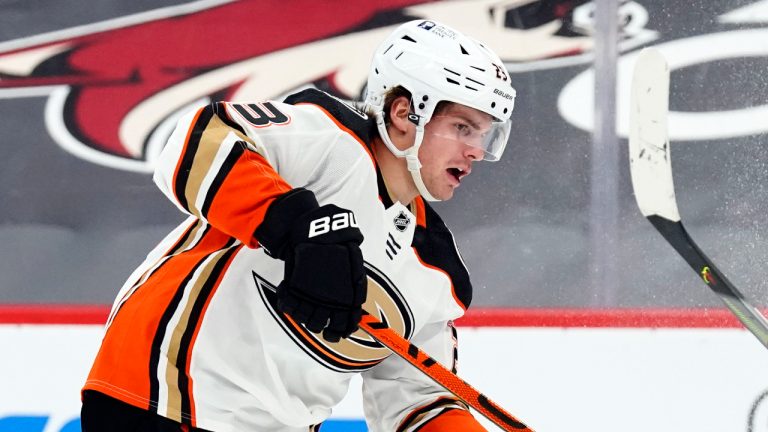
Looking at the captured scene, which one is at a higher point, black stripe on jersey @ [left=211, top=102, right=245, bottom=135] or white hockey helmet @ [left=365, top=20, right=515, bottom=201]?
white hockey helmet @ [left=365, top=20, right=515, bottom=201]

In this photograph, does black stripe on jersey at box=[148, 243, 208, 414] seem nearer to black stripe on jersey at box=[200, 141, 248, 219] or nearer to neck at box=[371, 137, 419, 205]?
black stripe on jersey at box=[200, 141, 248, 219]

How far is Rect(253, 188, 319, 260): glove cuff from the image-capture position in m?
1.38

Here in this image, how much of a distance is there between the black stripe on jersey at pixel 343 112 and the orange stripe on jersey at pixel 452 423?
0.49 metres

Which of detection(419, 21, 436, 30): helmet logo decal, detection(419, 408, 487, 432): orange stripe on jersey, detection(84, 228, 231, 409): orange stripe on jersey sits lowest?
detection(84, 228, 231, 409): orange stripe on jersey

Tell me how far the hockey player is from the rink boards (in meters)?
0.74

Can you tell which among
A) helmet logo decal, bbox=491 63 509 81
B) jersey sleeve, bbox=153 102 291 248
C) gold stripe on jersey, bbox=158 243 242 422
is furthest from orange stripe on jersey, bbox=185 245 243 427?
helmet logo decal, bbox=491 63 509 81

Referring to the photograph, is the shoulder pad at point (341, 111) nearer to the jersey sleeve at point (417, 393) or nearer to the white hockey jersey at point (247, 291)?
the white hockey jersey at point (247, 291)

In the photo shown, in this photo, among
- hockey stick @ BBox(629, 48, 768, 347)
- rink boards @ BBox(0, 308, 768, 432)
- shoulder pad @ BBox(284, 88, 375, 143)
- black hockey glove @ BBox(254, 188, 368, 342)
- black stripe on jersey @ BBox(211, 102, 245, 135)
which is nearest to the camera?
black hockey glove @ BBox(254, 188, 368, 342)

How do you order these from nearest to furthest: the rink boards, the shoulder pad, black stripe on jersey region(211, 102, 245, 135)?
black stripe on jersey region(211, 102, 245, 135), the shoulder pad, the rink boards

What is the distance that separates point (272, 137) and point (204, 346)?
0.32 meters

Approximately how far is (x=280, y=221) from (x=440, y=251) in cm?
43

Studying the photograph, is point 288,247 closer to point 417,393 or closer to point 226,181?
point 226,181

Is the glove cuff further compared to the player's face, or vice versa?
the player's face

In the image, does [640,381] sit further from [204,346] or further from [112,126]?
[112,126]
